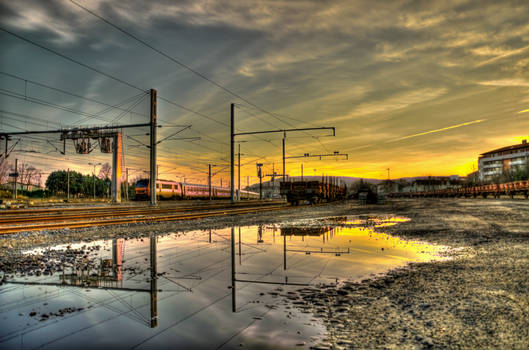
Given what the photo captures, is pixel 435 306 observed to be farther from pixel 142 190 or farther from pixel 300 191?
pixel 142 190

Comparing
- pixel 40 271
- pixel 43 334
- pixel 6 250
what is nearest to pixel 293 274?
pixel 43 334

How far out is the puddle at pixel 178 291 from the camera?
2984 millimetres

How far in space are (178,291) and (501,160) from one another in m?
188

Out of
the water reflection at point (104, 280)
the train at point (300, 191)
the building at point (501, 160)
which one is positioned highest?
the building at point (501, 160)

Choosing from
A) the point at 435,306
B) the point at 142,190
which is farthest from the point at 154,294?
the point at 142,190

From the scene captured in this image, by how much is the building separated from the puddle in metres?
164

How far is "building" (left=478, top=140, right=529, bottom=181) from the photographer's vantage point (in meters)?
148

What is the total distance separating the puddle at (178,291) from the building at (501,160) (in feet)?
540

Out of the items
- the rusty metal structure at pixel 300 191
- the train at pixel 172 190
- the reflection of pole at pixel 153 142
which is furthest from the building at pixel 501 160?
the reflection of pole at pixel 153 142

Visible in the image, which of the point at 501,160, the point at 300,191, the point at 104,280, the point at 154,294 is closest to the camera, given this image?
the point at 154,294

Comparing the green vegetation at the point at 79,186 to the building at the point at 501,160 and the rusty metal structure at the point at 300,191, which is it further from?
the building at the point at 501,160

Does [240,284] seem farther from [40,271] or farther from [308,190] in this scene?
[308,190]

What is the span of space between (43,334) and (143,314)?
84 cm

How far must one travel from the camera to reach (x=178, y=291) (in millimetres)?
4391
